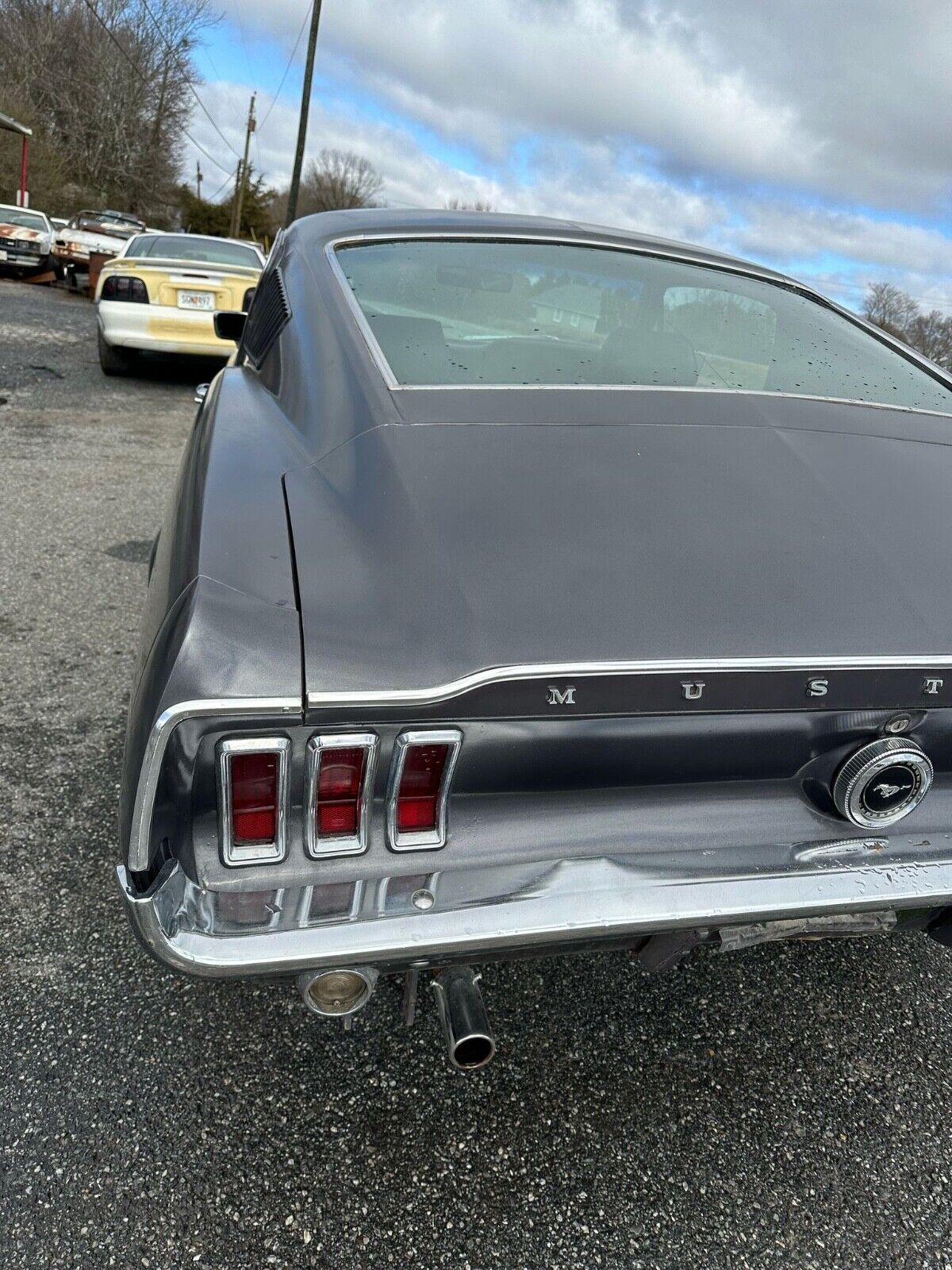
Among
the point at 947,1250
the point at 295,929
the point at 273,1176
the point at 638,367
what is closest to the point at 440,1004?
the point at 295,929

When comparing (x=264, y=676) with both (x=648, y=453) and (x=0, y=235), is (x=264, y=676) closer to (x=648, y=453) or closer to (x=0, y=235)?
(x=648, y=453)

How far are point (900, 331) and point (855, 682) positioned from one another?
840 inches

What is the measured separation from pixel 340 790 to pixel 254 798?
5.0 inches

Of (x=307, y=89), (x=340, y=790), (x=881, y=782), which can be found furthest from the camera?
(x=307, y=89)

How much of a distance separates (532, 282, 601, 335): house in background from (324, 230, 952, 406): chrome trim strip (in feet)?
0.73

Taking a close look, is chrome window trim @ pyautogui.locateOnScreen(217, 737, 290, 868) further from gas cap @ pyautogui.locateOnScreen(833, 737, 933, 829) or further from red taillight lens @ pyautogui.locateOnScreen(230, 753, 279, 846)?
gas cap @ pyautogui.locateOnScreen(833, 737, 933, 829)

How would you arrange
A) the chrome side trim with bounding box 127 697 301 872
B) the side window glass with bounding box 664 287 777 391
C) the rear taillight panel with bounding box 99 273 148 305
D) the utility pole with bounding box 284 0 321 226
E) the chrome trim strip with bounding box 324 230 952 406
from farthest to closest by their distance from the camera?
the utility pole with bounding box 284 0 321 226
the rear taillight panel with bounding box 99 273 148 305
the side window glass with bounding box 664 287 777 391
the chrome trim strip with bounding box 324 230 952 406
the chrome side trim with bounding box 127 697 301 872

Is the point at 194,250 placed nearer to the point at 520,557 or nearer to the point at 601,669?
the point at 520,557

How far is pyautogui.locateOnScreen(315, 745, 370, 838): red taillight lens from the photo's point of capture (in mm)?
1289

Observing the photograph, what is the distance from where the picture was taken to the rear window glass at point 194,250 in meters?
8.73

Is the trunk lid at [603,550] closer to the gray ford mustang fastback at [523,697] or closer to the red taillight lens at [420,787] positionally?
the gray ford mustang fastback at [523,697]

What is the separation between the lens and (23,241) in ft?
54.7

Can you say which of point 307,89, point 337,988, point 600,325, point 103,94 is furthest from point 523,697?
point 103,94

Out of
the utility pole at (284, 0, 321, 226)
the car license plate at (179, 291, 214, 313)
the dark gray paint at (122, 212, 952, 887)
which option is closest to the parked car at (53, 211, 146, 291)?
the utility pole at (284, 0, 321, 226)
